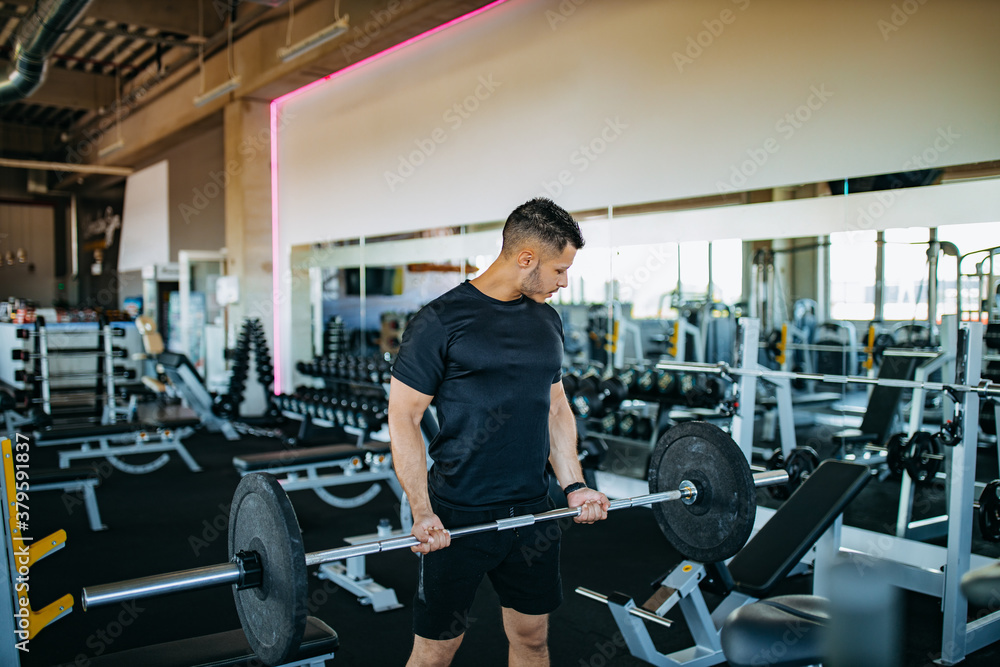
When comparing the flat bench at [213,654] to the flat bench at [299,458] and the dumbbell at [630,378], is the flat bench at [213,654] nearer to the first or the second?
the flat bench at [299,458]

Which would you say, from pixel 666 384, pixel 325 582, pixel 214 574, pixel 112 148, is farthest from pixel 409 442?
pixel 112 148

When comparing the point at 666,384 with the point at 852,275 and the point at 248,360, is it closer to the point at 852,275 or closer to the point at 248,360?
the point at 852,275

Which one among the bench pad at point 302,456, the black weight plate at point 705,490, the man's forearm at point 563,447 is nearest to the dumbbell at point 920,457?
the black weight plate at point 705,490

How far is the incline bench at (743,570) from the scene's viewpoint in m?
2.11

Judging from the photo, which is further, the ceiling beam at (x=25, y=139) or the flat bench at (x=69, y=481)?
the ceiling beam at (x=25, y=139)

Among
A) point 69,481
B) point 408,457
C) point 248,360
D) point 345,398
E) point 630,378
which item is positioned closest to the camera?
point 408,457

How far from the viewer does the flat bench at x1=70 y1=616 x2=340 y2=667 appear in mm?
Result: 1609

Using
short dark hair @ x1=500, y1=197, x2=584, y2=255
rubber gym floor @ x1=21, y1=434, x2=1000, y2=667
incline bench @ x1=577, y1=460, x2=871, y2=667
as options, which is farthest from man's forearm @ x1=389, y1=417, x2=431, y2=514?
incline bench @ x1=577, y1=460, x2=871, y2=667

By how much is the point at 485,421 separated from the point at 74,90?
10.1m

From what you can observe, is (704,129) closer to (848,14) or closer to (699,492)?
(848,14)

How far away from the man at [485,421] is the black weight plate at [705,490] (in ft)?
1.49

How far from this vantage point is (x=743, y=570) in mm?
2137

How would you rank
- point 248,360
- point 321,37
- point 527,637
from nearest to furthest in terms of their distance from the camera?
point 527,637 < point 321,37 < point 248,360

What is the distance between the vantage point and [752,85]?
3.60 m
